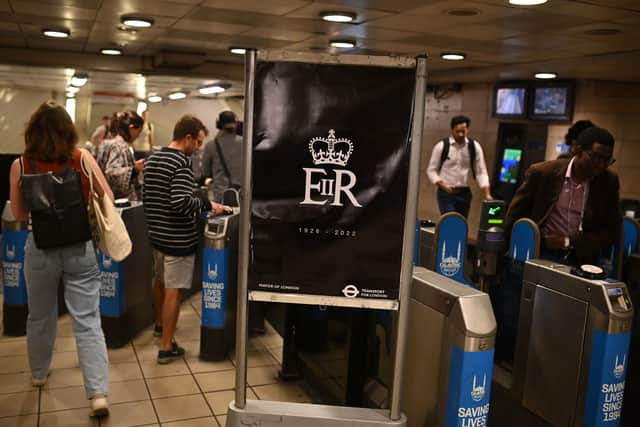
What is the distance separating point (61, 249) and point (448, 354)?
6.11ft

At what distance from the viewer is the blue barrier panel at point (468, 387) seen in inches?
95.2

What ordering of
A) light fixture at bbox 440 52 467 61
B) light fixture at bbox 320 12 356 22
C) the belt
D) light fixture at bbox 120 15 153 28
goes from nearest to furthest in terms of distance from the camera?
light fixture at bbox 320 12 356 22 → light fixture at bbox 120 15 153 28 → the belt → light fixture at bbox 440 52 467 61

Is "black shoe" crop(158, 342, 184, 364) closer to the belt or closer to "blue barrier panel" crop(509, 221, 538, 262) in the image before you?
"blue barrier panel" crop(509, 221, 538, 262)

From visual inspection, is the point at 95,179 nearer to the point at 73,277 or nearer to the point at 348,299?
the point at 73,277

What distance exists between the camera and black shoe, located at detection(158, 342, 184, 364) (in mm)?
4152

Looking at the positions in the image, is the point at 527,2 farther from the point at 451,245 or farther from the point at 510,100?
the point at 510,100

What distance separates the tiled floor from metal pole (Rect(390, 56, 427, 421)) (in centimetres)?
146

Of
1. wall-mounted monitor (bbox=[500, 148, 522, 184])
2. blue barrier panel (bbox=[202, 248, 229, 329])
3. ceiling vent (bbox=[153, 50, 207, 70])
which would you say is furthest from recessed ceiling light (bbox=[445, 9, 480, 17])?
wall-mounted monitor (bbox=[500, 148, 522, 184])

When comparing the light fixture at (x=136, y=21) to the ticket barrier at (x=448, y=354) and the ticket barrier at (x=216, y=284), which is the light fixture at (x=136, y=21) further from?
the ticket barrier at (x=448, y=354)

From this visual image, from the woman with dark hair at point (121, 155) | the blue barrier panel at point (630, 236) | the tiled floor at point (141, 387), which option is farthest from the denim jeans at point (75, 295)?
the blue barrier panel at point (630, 236)

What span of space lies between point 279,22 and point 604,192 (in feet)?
9.45

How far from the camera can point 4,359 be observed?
406 centimetres

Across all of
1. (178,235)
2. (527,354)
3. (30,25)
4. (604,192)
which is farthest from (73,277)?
(30,25)

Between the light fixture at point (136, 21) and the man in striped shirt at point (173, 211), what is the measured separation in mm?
1842
